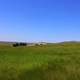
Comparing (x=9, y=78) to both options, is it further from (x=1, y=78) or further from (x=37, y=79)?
(x=37, y=79)

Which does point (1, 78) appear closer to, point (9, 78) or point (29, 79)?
point (9, 78)

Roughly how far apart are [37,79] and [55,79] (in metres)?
1.22

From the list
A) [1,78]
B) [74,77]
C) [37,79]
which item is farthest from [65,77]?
[1,78]

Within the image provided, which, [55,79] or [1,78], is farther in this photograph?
[1,78]

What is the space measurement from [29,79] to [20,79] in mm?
581

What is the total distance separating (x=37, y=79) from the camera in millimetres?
15367

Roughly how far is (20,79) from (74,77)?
3.56 metres

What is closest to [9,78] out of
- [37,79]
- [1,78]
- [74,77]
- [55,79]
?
[1,78]

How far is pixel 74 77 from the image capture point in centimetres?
1577

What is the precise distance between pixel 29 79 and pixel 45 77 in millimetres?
1099

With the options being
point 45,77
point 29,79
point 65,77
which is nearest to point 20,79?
point 29,79

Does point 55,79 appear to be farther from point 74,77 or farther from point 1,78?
point 1,78

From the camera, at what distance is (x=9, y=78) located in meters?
15.8

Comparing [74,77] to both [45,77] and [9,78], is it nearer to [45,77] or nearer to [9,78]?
[45,77]
